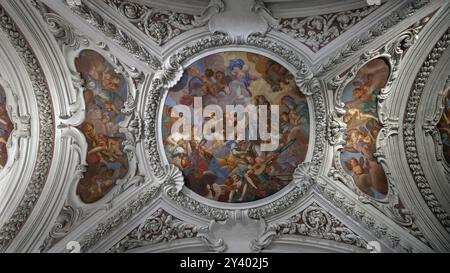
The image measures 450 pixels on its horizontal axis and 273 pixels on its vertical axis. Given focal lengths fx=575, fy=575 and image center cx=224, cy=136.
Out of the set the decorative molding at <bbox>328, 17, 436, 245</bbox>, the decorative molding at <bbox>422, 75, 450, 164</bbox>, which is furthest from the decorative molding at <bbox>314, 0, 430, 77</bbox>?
the decorative molding at <bbox>422, 75, 450, 164</bbox>

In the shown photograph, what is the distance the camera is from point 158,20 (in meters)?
11.3

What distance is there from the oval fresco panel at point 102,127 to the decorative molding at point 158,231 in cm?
103

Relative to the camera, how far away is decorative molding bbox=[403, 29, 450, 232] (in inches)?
430

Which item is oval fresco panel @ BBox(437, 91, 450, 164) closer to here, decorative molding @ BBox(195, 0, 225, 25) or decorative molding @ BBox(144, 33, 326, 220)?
decorative molding @ BBox(144, 33, 326, 220)

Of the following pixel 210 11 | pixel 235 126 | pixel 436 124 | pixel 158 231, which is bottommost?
pixel 158 231

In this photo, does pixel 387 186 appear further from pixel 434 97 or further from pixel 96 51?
pixel 96 51

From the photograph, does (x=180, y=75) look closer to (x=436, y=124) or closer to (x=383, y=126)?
(x=383, y=126)

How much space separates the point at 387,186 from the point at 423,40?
292 cm

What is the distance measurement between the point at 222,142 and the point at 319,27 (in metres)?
3.02

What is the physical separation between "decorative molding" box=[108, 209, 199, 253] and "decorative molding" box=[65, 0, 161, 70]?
3070 mm

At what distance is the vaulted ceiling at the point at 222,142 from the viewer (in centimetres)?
1098

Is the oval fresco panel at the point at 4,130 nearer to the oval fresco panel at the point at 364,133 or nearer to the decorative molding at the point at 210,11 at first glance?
the decorative molding at the point at 210,11

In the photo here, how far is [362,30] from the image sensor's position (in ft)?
36.4

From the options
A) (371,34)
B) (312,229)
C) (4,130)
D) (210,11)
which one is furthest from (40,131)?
(371,34)
